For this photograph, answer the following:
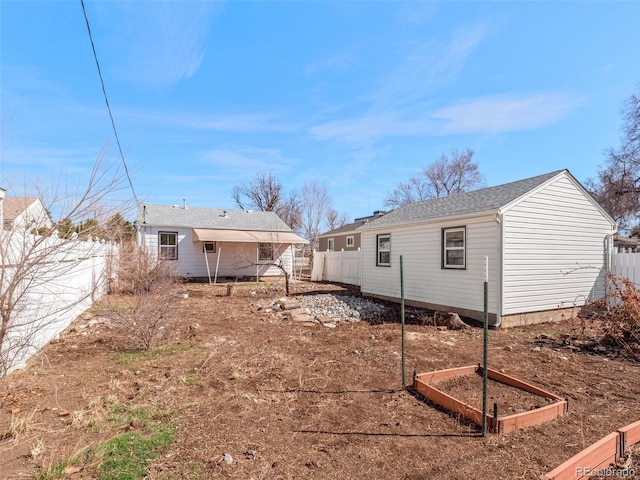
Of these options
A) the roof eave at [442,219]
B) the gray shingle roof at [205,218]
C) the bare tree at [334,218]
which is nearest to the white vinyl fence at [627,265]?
the roof eave at [442,219]

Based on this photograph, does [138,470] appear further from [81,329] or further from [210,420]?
[81,329]

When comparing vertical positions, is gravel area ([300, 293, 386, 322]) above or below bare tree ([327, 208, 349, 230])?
below

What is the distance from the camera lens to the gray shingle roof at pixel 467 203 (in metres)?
8.17

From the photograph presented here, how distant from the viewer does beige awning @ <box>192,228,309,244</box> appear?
16719 millimetres

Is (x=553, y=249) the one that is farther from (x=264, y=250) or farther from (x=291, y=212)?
(x=291, y=212)

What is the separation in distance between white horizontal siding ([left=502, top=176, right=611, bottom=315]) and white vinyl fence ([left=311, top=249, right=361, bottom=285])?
8505 millimetres

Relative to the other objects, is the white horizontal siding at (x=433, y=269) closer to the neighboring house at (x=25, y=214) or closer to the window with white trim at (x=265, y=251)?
the neighboring house at (x=25, y=214)

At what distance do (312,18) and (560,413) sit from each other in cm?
861

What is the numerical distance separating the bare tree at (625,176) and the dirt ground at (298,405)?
20595mm

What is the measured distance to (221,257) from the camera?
726 inches

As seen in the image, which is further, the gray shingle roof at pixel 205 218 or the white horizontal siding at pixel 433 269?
the gray shingle roof at pixel 205 218

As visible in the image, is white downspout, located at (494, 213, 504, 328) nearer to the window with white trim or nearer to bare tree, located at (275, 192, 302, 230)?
the window with white trim

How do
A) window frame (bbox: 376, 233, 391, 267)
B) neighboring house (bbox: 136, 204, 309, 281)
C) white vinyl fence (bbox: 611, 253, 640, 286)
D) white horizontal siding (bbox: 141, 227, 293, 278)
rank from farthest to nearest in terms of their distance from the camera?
white horizontal siding (bbox: 141, 227, 293, 278) < neighboring house (bbox: 136, 204, 309, 281) < window frame (bbox: 376, 233, 391, 267) < white vinyl fence (bbox: 611, 253, 640, 286)

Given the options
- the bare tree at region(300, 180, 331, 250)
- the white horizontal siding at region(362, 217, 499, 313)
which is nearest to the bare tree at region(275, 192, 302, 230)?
the bare tree at region(300, 180, 331, 250)
